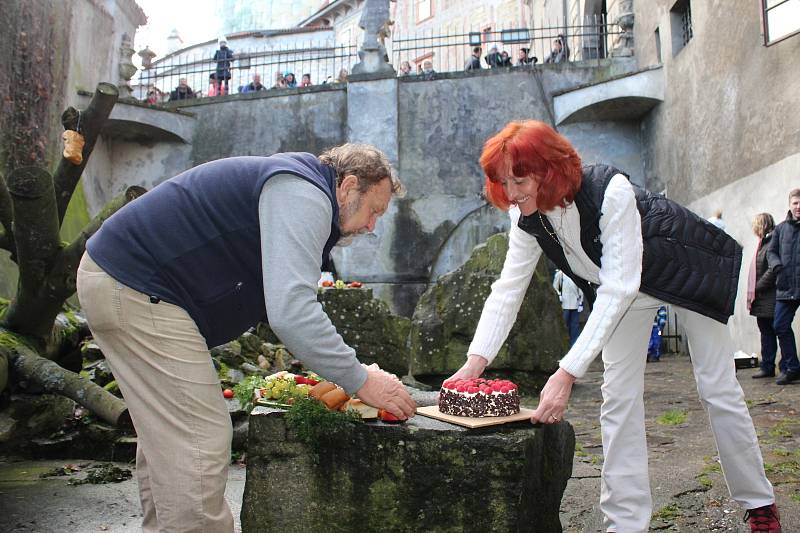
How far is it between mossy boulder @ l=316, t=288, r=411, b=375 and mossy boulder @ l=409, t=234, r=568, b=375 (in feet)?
3.84

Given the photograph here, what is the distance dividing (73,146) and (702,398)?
15.0ft

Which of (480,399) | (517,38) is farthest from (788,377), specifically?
(517,38)

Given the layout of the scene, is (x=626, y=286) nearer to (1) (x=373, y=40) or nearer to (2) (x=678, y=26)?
(2) (x=678, y=26)

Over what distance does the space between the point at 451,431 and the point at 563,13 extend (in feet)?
64.0

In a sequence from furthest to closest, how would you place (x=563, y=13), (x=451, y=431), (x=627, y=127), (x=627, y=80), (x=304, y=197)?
(x=563, y=13) → (x=627, y=127) → (x=627, y=80) → (x=451, y=431) → (x=304, y=197)

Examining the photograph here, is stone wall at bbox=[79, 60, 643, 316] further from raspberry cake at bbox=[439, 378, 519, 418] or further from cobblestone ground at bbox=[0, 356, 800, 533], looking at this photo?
raspberry cake at bbox=[439, 378, 519, 418]

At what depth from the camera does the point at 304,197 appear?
7.08ft

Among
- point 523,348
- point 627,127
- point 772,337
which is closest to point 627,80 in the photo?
point 627,127

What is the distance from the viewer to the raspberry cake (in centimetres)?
279

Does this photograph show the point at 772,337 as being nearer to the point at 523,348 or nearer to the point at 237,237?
the point at 523,348

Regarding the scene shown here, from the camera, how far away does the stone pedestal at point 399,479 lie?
259cm

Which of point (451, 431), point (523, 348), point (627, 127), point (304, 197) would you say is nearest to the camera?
point (304, 197)

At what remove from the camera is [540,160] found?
8.73ft

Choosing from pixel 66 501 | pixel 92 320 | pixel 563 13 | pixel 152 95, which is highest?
pixel 563 13
